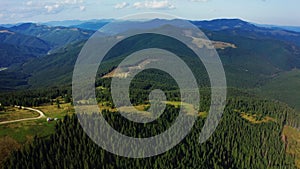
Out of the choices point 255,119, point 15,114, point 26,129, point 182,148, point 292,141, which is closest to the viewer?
point 26,129

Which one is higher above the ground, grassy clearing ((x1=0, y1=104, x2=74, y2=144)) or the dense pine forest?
grassy clearing ((x1=0, y1=104, x2=74, y2=144))

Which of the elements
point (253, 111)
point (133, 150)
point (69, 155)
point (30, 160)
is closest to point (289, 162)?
point (253, 111)

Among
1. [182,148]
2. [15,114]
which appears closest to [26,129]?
[15,114]

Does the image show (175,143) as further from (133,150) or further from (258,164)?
(258,164)

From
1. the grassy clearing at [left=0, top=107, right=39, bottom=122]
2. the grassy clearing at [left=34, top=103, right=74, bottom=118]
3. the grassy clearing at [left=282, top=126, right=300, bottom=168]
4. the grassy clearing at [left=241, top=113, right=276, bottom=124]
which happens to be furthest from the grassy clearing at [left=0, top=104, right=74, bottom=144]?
the grassy clearing at [left=282, top=126, right=300, bottom=168]

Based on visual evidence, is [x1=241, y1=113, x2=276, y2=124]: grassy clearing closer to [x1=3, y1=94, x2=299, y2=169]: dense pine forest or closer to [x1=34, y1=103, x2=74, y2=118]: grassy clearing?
[x1=3, y1=94, x2=299, y2=169]: dense pine forest

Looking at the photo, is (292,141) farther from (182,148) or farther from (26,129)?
(26,129)

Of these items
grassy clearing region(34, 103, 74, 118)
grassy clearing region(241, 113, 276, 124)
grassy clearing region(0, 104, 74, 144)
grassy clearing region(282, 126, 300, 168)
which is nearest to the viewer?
grassy clearing region(0, 104, 74, 144)
